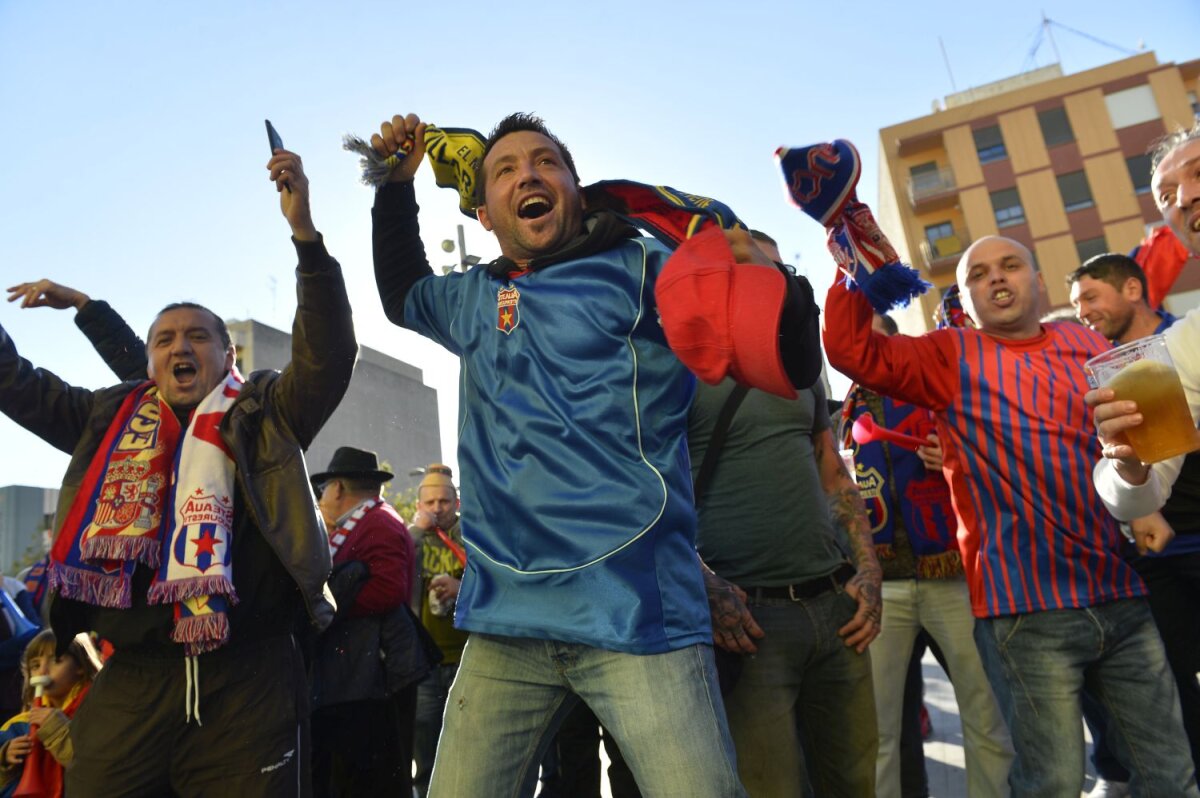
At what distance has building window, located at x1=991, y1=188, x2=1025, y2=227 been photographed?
36.9 metres

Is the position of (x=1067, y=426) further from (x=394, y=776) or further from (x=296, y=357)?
(x=394, y=776)

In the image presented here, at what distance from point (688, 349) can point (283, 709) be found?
1915mm

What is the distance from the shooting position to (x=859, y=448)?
4523 millimetres

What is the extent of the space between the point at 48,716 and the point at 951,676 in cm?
414

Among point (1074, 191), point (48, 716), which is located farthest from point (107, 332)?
point (1074, 191)

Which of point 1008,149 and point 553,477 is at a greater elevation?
point 1008,149

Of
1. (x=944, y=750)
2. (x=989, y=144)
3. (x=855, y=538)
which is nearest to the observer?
(x=855, y=538)

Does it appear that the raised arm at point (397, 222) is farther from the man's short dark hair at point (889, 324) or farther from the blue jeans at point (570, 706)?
the man's short dark hair at point (889, 324)

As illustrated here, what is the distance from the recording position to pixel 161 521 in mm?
2975

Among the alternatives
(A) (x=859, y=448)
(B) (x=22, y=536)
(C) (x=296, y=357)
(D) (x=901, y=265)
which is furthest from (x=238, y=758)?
(B) (x=22, y=536)

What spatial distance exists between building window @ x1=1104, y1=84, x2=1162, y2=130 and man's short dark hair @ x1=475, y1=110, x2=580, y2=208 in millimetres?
40773

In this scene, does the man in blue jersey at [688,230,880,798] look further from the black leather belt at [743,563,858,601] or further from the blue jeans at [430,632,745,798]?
the blue jeans at [430,632,745,798]

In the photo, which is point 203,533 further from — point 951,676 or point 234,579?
point 951,676

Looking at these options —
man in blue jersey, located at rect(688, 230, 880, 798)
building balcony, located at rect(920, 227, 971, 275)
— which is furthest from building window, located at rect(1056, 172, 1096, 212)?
man in blue jersey, located at rect(688, 230, 880, 798)
